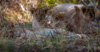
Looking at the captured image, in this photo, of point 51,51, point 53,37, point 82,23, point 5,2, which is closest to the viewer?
point 51,51

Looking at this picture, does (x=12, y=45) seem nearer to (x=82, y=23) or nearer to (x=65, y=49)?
(x=65, y=49)

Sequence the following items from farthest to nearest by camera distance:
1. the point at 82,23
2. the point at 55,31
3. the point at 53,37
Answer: the point at 82,23
the point at 55,31
the point at 53,37

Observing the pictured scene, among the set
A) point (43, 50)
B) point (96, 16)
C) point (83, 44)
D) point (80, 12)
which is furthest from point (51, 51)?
point (96, 16)

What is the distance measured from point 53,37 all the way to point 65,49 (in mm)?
988

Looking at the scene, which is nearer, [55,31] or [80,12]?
[55,31]

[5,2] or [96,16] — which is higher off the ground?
[5,2]

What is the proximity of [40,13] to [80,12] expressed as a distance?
6.34 feet

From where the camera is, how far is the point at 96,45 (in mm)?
3166

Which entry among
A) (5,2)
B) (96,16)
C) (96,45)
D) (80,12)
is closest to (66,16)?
(80,12)

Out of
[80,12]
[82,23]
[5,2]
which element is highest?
[5,2]

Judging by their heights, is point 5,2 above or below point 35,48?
above

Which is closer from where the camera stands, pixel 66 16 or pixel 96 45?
pixel 96 45

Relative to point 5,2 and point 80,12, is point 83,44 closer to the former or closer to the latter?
point 80,12

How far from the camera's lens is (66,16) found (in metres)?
6.71
